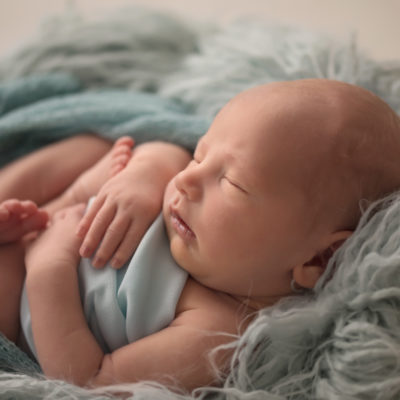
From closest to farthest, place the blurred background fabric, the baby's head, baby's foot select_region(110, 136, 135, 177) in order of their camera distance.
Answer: the baby's head
baby's foot select_region(110, 136, 135, 177)
the blurred background fabric

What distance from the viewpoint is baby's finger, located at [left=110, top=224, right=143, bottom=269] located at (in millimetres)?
755

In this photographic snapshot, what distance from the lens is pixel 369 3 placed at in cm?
145

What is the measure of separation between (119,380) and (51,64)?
2.33ft

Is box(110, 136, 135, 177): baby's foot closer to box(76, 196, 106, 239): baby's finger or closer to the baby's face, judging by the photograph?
box(76, 196, 106, 239): baby's finger

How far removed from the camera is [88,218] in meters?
0.78

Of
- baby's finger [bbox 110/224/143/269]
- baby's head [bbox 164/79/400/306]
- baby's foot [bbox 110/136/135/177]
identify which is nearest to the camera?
baby's head [bbox 164/79/400/306]

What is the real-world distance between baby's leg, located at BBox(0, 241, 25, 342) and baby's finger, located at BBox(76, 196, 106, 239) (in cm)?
12

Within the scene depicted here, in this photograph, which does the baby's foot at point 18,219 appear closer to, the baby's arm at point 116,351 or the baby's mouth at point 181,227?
the baby's arm at point 116,351

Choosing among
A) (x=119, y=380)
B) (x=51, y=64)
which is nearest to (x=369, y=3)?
(x=51, y=64)

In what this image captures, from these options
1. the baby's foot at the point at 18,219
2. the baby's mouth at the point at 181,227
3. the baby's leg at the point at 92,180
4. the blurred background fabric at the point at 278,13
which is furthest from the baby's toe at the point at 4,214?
the blurred background fabric at the point at 278,13

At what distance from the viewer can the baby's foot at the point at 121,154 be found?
870 mm

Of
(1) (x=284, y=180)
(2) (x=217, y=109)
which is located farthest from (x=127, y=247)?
(2) (x=217, y=109)

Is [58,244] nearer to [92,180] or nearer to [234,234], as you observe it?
[92,180]

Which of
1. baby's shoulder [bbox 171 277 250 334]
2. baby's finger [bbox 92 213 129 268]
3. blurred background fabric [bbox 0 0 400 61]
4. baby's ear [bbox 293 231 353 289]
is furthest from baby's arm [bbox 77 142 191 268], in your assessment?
blurred background fabric [bbox 0 0 400 61]
